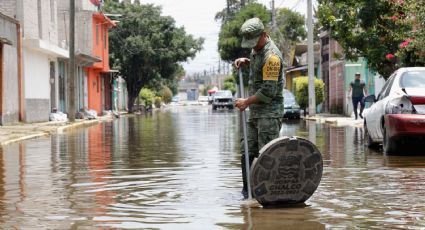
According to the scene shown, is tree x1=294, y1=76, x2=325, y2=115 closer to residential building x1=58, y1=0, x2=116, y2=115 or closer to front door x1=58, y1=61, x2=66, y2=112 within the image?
residential building x1=58, y1=0, x2=116, y2=115

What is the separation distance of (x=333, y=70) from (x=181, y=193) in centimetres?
3926

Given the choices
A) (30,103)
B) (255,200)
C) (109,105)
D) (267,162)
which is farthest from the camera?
(109,105)

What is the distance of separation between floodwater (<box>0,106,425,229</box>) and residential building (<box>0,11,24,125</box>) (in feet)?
46.8

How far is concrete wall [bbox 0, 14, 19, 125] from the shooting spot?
29234mm

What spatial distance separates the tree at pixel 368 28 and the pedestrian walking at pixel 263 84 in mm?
15642

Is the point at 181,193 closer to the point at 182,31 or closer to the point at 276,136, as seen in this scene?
the point at 276,136

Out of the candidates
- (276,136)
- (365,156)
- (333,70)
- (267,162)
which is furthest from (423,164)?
(333,70)

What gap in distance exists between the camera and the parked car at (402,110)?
12625 mm

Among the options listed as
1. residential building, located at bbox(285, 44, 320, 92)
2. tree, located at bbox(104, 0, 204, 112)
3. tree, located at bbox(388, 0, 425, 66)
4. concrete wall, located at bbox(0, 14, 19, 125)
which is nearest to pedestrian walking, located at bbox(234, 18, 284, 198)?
tree, located at bbox(388, 0, 425, 66)

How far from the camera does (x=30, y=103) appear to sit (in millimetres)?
33719

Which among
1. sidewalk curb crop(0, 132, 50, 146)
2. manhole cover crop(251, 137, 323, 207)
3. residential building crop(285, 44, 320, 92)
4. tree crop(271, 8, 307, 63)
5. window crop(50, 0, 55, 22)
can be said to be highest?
tree crop(271, 8, 307, 63)

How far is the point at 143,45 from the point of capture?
A: 6078 centimetres

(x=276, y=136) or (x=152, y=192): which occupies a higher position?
(x=276, y=136)

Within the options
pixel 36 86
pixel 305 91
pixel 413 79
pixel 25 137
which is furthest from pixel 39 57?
pixel 413 79
